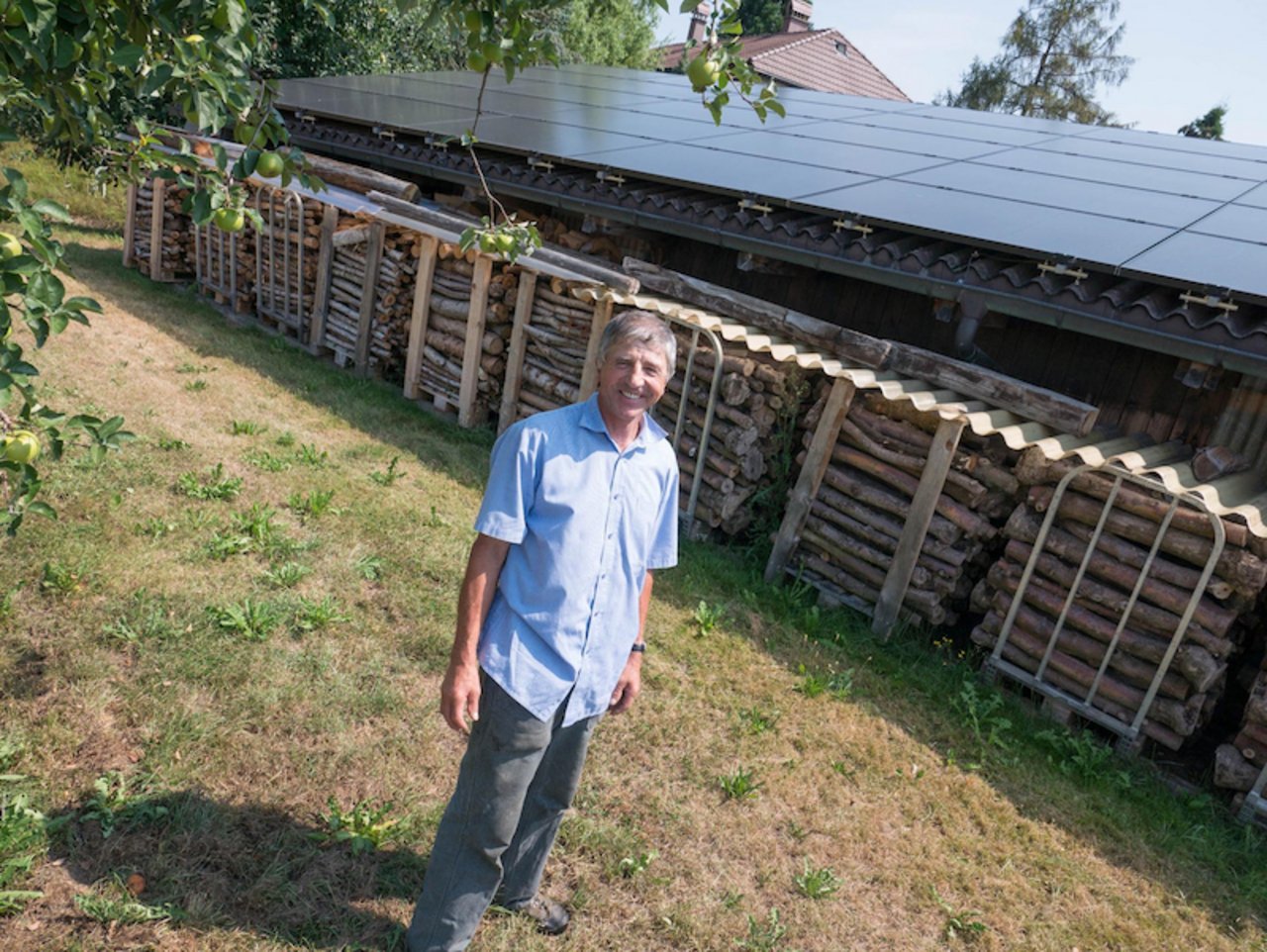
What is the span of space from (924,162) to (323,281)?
6.14m

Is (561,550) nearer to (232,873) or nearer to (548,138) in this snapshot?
(232,873)

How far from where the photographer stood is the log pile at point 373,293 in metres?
9.08

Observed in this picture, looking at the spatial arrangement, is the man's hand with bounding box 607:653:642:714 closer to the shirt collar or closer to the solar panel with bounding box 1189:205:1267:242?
the shirt collar

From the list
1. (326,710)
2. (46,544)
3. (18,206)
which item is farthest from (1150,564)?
(46,544)

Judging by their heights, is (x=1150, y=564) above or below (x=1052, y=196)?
below

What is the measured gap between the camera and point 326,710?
161 inches

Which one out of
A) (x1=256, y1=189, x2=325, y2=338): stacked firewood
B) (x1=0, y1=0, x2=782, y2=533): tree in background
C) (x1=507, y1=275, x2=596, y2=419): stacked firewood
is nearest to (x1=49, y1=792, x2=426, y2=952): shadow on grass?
(x1=0, y1=0, x2=782, y2=533): tree in background

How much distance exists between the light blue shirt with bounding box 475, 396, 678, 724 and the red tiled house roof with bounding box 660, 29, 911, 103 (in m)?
22.8

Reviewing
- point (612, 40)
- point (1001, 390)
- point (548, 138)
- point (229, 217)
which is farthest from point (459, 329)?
point (612, 40)

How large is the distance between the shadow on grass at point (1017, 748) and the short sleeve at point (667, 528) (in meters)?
2.38

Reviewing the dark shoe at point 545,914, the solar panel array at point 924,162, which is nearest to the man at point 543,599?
the dark shoe at point 545,914

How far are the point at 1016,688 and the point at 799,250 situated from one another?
3.39m

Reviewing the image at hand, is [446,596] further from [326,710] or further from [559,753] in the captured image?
[559,753]

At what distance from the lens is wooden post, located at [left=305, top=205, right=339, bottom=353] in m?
9.52
